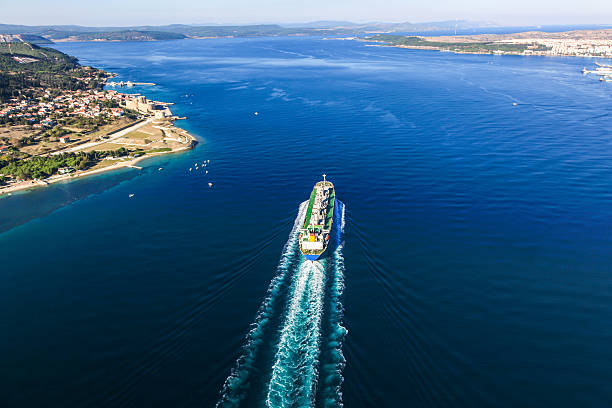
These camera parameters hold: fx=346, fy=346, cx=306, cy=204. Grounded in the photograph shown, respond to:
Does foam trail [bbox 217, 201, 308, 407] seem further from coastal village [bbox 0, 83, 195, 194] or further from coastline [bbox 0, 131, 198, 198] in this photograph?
coastal village [bbox 0, 83, 195, 194]

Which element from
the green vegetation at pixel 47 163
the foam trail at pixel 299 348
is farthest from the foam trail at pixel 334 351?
the green vegetation at pixel 47 163

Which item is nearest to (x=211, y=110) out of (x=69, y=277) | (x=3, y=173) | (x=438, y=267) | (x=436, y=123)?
(x=3, y=173)

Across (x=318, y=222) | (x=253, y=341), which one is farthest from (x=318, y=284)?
(x=318, y=222)

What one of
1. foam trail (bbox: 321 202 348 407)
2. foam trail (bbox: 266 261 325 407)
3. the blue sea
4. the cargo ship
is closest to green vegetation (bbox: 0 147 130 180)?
the blue sea

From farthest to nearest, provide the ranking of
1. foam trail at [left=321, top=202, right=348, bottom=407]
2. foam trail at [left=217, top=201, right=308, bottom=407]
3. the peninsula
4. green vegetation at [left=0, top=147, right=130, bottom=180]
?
the peninsula → green vegetation at [left=0, top=147, right=130, bottom=180] → foam trail at [left=217, top=201, right=308, bottom=407] → foam trail at [left=321, top=202, right=348, bottom=407]

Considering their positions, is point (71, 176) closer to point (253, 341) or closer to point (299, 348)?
point (253, 341)

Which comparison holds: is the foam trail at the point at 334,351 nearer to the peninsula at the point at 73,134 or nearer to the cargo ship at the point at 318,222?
the cargo ship at the point at 318,222
